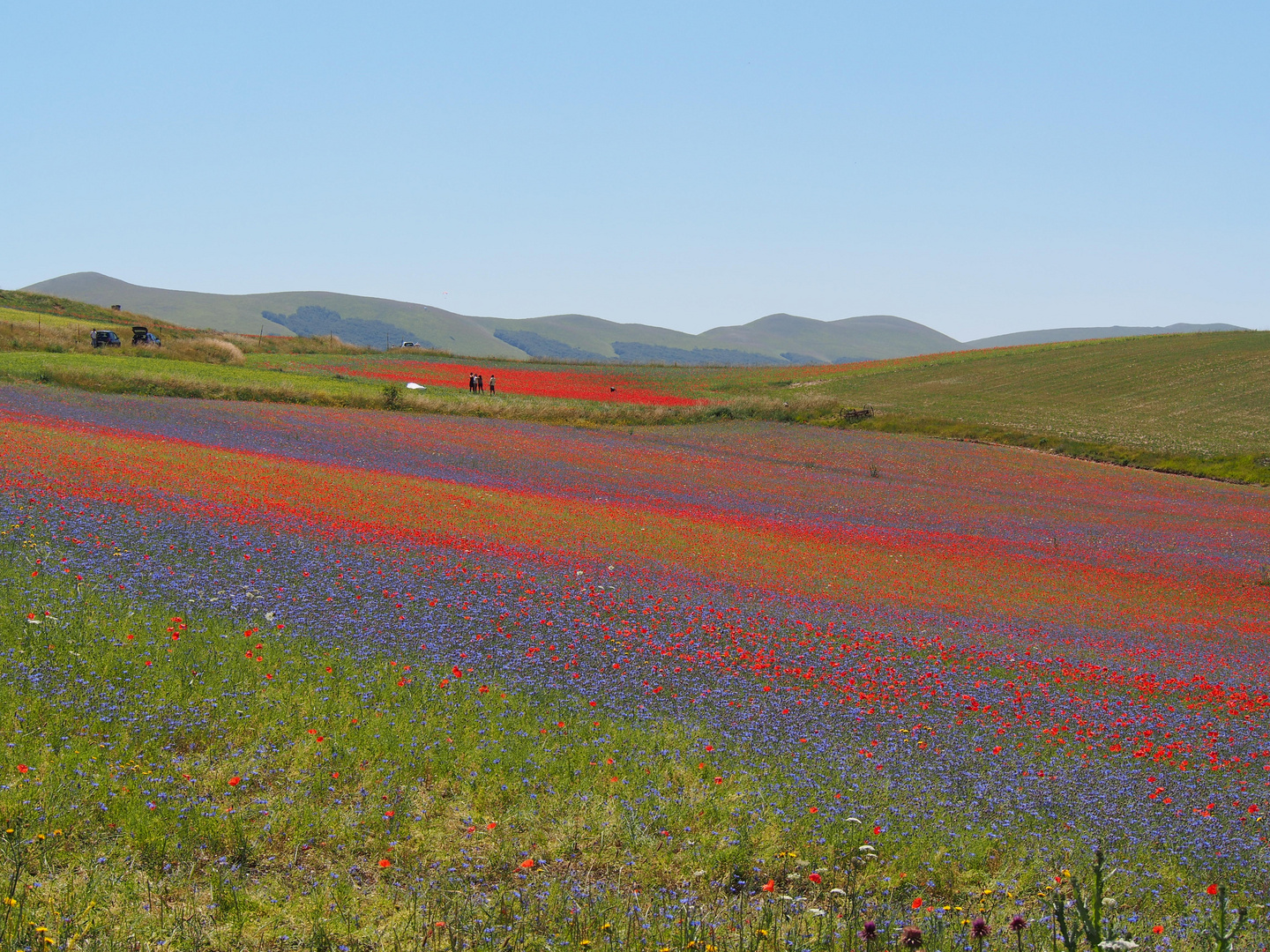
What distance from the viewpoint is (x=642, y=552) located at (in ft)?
61.7

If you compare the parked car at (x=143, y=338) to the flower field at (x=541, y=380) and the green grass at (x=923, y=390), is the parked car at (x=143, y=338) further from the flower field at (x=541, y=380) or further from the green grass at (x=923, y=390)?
the flower field at (x=541, y=380)

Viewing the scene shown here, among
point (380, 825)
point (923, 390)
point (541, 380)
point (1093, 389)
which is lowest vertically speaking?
point (380, 825)

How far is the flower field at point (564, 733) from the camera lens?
6.01m

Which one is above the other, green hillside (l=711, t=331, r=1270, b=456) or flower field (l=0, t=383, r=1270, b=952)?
green hillside (l=711, t=331, r=1270, b=456)

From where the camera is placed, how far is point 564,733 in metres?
8.96

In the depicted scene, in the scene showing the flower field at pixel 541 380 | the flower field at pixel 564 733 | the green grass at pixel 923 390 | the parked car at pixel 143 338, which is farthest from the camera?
the parked car at pixel 143 338

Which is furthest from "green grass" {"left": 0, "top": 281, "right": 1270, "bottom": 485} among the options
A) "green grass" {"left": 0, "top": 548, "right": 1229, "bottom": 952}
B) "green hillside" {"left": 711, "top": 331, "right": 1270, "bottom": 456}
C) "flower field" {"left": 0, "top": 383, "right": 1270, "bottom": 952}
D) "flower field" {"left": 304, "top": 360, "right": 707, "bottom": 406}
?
"green grass" {"left": 0, "top": 548, "right": 1229, "bottom": 952}

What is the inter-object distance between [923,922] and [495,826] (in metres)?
3.23

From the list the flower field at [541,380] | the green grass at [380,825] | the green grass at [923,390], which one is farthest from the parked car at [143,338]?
the green grass at [380,825]

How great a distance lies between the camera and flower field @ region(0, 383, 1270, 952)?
6.01 m

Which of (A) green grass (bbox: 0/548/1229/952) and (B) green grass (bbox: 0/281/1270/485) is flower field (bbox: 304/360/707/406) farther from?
(A) green grass (bbox: 0/548/1229/952)

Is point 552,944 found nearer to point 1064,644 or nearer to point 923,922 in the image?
point 923,922

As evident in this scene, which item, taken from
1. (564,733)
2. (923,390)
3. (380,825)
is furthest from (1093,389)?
(380,825)

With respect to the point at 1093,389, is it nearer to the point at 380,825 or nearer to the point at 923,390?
the point at 923,390
